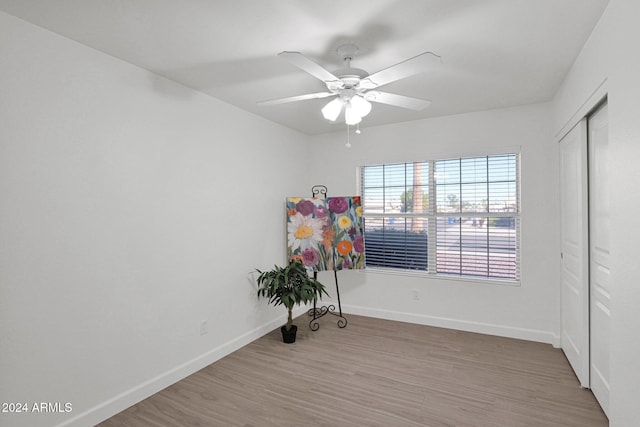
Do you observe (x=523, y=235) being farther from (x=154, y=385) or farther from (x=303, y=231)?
(x=154, y=385)

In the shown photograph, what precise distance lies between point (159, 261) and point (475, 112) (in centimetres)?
359

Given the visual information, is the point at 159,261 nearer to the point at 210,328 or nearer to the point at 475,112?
the point at 210,328

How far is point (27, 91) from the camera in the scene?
1942 mm

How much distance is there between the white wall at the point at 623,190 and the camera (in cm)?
153

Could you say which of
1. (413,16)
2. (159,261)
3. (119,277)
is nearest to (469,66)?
(413,16)

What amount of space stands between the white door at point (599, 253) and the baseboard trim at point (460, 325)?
1.03m

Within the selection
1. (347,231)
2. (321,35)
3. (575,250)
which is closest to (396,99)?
(321,35)

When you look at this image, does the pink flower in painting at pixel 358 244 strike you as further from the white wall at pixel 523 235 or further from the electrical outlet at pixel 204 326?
the electrical outlet at pixel 204 326

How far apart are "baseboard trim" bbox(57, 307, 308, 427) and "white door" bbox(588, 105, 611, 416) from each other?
3.00 metres

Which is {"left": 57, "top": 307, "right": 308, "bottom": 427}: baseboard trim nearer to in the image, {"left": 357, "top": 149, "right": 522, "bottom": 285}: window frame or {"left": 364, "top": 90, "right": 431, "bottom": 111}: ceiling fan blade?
{"left": 357, "top": 149, "right": 522, "bottom": 285}: window frame

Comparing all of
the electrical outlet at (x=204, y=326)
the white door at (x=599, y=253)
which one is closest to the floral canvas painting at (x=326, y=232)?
the electrical outlet at (x=204, y=326)

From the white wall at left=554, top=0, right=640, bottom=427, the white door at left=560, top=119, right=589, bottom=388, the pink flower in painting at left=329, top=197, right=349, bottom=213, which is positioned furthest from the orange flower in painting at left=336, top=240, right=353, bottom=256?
the white wall at left=554, top=0, right=640, bottom=427

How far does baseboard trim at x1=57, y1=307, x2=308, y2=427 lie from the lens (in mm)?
2188

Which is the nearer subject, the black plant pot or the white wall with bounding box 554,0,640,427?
the white wall with bounding box 554,0,640,427
